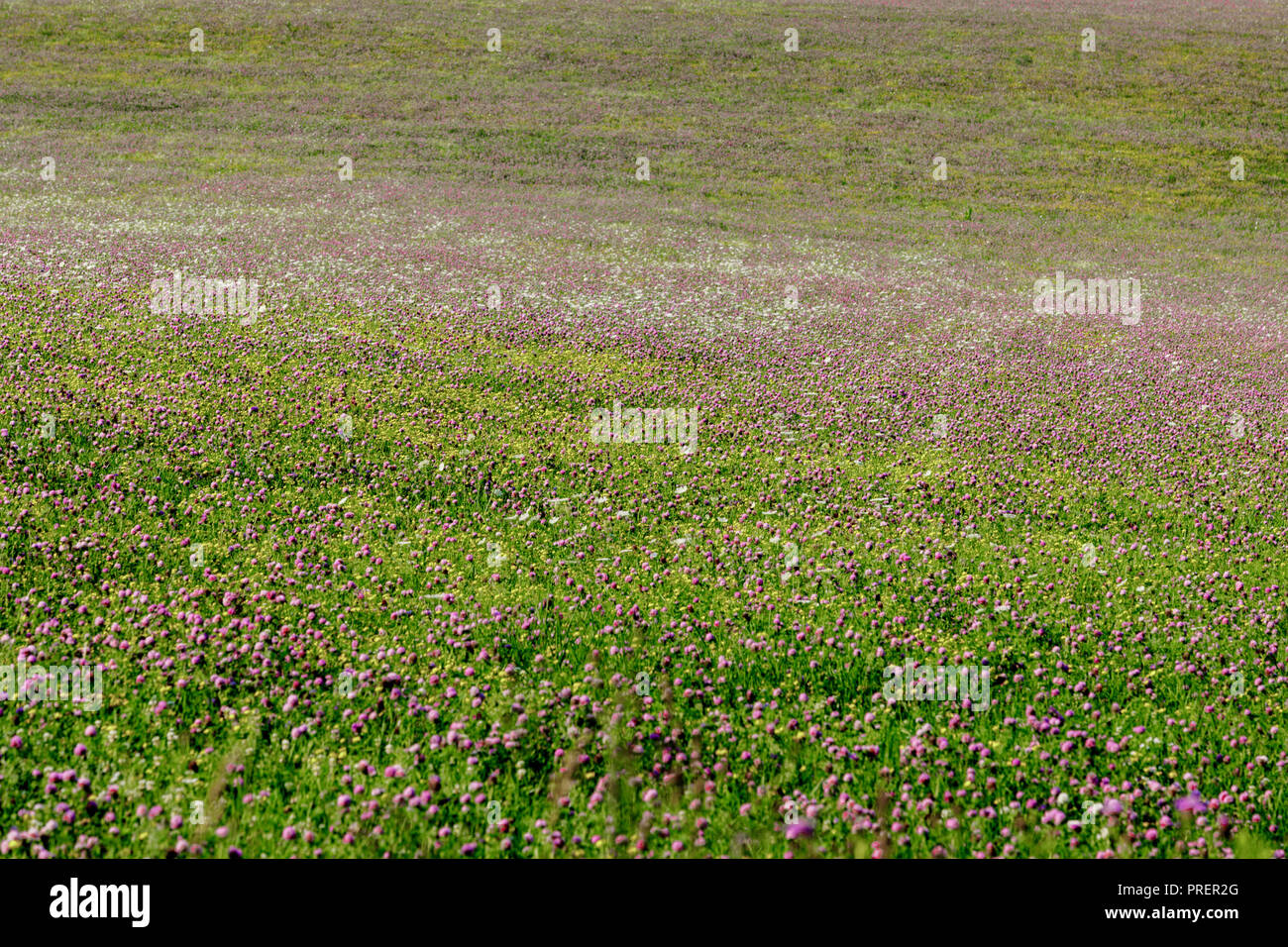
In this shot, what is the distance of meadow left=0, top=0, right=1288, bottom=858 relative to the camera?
20.3 ft

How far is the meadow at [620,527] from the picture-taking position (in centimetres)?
620

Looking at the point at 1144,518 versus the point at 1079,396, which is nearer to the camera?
the point at 1144,518

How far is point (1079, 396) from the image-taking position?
60.8 feet

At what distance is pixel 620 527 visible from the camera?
37.7ft

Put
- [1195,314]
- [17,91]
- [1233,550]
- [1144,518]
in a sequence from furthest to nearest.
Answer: [17,91] < [1195,314] < [1144,518] < [1233,550]

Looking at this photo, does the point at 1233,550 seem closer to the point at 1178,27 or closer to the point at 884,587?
the point at 884,587

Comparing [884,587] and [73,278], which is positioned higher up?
[73,278]

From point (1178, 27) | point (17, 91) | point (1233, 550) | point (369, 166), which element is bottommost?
point (1233, 550)

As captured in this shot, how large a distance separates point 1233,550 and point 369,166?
37.4 meters

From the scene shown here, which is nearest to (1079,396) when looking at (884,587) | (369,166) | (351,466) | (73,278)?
(884,587)

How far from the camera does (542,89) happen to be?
51.5 m

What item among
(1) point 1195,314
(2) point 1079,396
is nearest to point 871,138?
(1) point 1195,314

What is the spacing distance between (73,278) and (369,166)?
21.3 metres

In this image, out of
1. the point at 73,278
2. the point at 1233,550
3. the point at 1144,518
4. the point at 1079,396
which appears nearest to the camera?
the point at 1233,550
